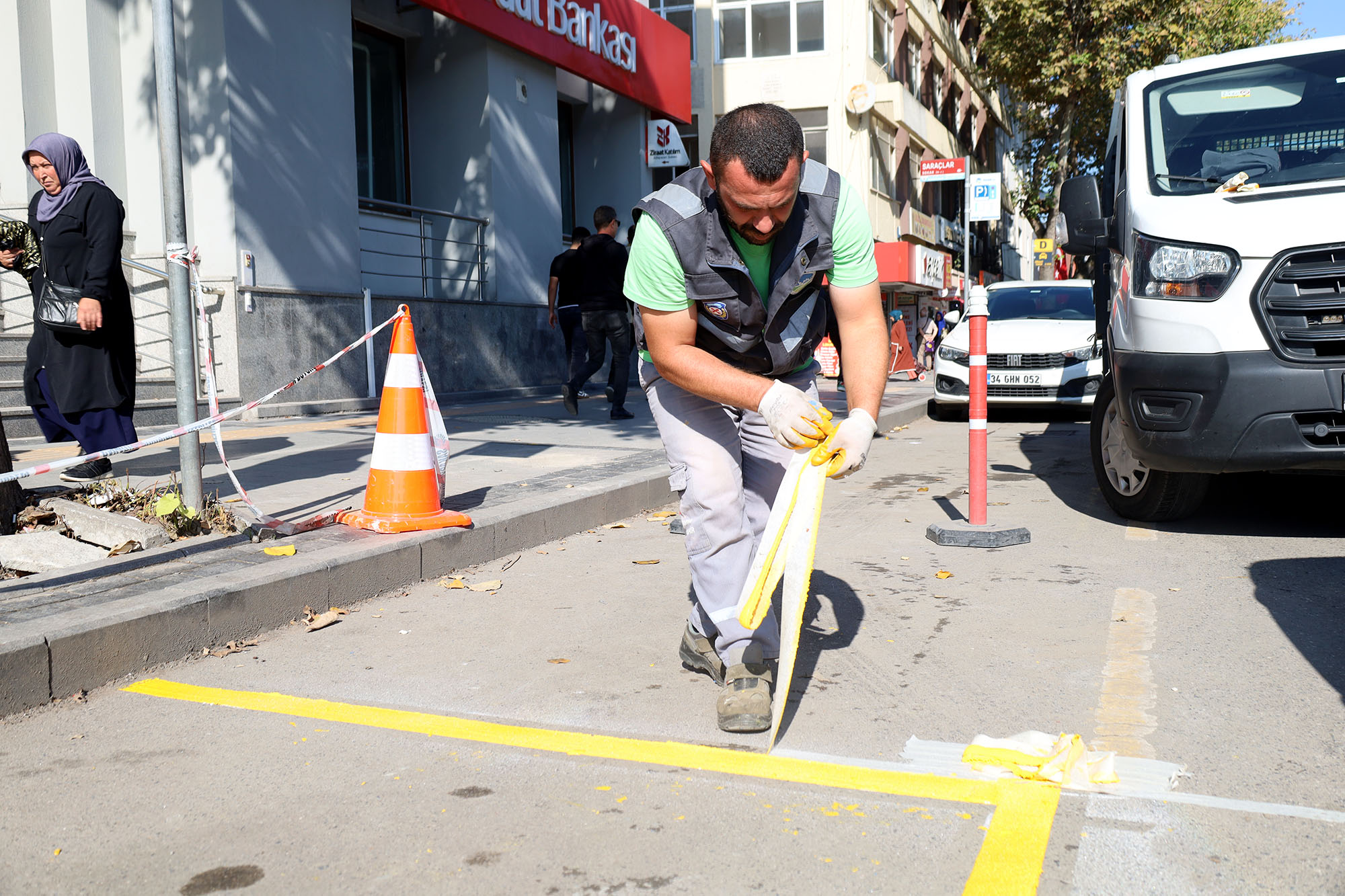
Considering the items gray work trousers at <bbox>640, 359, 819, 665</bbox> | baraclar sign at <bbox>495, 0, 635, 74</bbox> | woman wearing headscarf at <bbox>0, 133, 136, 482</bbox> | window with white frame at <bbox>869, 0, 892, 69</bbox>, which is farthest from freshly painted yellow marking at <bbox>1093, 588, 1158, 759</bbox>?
window with white frame at <bbox>869, 0, 892, 69</bbox>

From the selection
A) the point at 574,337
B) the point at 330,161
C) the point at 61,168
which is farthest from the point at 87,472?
the point at 330,161

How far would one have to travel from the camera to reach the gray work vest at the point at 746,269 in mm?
3129

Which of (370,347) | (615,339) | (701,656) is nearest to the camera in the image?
(701,656)

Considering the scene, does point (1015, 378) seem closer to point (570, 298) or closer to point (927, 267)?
point (570, 298)

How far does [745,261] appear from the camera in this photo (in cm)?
320

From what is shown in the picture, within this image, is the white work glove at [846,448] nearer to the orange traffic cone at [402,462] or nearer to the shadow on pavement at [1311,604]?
the shadow on pavement at [1311,604]

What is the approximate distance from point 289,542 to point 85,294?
1.95 meters

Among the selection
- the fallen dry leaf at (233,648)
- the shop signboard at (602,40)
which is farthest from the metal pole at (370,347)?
the fallen dry leaf at (233,648)

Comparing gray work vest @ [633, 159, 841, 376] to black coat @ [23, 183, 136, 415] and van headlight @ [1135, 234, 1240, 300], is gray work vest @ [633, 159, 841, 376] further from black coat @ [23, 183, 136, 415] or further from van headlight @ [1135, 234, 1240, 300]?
black coat @ [23, 183, 136, 415]

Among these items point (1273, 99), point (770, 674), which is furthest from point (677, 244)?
point (1273, 99)

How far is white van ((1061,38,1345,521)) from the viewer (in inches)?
192

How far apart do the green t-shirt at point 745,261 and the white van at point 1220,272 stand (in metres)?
2.41

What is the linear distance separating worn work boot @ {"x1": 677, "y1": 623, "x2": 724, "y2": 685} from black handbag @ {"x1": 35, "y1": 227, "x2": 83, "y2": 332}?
3.77 metres

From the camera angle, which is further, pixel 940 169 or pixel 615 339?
pixel 940 169
